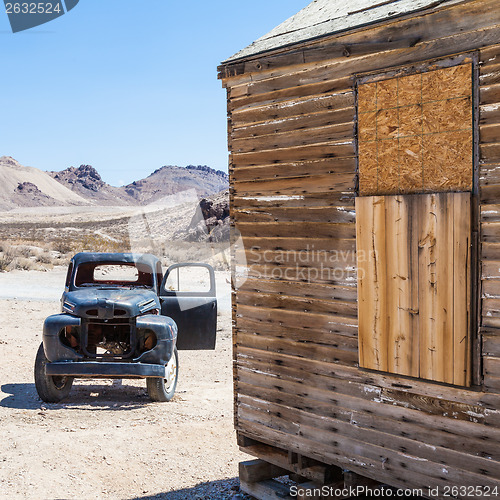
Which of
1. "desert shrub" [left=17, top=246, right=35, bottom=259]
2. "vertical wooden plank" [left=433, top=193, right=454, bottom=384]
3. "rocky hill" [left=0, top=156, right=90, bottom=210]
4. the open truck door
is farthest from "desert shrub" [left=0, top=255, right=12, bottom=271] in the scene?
"rocky hill" [left=0, top=156, right=90, bottom=210]

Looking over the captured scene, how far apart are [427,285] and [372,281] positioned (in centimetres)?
50

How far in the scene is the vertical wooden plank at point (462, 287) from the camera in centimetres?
440

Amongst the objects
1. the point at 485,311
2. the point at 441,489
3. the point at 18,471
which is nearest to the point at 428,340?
the point at 485,311

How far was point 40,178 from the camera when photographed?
622 feet

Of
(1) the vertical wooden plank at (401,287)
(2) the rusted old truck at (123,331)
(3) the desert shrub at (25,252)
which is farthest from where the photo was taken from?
(3) the desert shrub at (25,252)

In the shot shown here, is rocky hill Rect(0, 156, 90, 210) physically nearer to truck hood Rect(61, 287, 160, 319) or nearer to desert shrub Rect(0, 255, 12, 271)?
desert shrub Rect(0, 255, 12, 271)

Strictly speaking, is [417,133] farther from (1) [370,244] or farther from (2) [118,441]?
(2) [118,441]

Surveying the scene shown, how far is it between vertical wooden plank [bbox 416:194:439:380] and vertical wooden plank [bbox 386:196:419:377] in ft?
0.18

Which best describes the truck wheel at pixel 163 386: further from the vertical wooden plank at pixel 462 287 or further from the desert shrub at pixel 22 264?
the desert shrub at pixel 22 264

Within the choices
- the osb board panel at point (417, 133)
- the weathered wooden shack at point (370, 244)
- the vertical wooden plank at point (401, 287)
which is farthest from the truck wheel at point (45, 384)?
the osb board panel at point (417, 133)

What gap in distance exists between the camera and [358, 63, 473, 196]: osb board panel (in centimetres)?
446

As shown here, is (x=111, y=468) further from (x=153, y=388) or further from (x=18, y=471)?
(x=153, y=388)

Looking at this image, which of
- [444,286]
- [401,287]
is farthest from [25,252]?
[444,286]

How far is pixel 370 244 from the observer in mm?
5020
